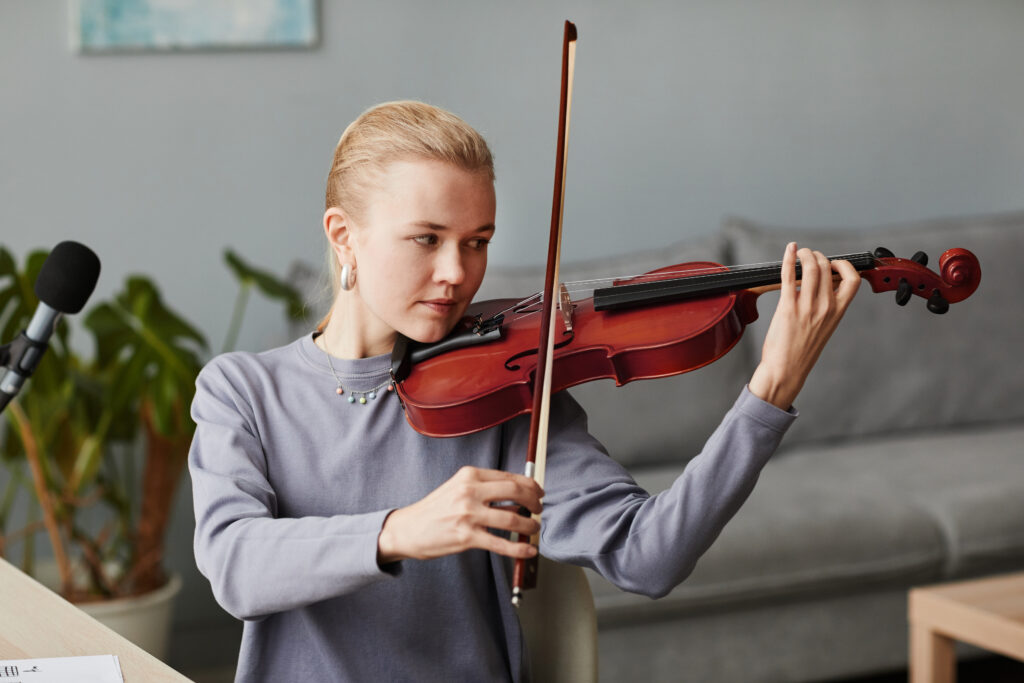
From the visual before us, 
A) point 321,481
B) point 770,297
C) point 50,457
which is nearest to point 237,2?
point 50,457

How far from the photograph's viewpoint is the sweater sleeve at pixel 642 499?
0.88 meters

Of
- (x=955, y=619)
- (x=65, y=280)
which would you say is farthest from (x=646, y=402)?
(x=65, y=280)

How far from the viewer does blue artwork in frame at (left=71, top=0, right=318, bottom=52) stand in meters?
2.46

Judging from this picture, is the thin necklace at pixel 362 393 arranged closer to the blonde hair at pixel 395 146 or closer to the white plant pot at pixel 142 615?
the blonde hair at pixel 395 146

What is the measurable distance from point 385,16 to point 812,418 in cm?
140

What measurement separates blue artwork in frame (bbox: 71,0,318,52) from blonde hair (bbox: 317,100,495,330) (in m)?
1.64

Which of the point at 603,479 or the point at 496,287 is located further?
the point at 496,287

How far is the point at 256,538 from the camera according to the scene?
90cm

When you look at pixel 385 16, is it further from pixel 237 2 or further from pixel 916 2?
pixel 916 2

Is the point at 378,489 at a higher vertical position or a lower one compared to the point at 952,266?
lower

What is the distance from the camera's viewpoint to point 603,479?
1.02 metres

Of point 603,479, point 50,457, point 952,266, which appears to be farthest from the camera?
point 50,457

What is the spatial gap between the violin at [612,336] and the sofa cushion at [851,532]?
3.03 ft

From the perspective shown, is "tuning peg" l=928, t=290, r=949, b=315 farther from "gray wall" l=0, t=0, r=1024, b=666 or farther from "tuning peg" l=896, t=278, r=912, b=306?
"gray wall" l=0, t=0, r=1024, b=666
